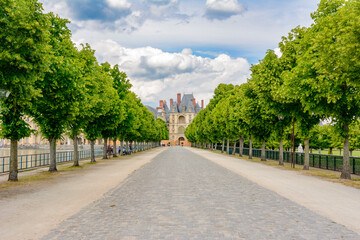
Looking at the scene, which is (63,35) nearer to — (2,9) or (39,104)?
(39,104)

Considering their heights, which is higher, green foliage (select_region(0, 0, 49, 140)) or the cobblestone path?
green foliage (select_region(0, 0, 49, 140))

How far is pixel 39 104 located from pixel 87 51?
405 inches

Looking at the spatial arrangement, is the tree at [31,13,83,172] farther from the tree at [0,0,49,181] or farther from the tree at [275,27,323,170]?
the tree at [275,27,323,170]

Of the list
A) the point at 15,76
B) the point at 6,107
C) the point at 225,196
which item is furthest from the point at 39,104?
the point at 225,196

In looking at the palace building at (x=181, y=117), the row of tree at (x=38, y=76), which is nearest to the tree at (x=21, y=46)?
the row of tree at (x=38, y=76)

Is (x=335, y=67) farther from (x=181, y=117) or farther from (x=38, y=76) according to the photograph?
(x=181, y=117)

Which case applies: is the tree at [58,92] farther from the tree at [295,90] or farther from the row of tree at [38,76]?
the tree at [295,90]

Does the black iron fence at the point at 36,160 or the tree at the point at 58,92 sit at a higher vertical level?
the tree at the point at 58,92

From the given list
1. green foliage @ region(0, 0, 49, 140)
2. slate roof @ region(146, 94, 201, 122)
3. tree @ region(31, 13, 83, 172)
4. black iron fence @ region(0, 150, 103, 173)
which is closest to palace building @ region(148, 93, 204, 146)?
slate roof @ region(146, 94, 201, 122)

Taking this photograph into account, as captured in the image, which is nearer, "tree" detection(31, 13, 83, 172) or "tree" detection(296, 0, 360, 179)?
"tree" detection(296, 0, 360, 179)

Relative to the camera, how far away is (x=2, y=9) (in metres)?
11.6

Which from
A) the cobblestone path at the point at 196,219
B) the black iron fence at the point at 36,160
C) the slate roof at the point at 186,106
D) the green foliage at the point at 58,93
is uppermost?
the slate roof at the point at 186,106

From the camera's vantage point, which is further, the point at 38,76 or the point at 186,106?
the point at 186,106

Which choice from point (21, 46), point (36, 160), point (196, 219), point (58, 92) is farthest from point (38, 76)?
point (36, 160)
